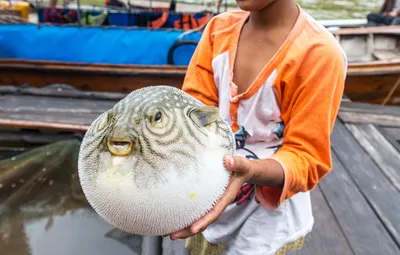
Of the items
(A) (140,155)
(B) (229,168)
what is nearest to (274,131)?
(B) (229,168)

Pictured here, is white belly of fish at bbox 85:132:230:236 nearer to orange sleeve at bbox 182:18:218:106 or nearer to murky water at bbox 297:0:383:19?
orange sleeve at bbox 182:18:218:106

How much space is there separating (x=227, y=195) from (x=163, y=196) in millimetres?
155

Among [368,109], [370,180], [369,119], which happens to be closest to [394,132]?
[369,119]

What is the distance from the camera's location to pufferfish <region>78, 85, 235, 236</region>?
63cm

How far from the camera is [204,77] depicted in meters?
1.08

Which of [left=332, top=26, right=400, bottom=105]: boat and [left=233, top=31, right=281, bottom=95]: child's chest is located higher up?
[left=233, top=31, right=281, bottom=95]: child's chest

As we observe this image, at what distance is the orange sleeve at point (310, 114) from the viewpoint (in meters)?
0.87

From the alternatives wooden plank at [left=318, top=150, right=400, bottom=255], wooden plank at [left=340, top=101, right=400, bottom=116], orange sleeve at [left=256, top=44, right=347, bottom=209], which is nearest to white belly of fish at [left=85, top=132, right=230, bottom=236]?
orange sleeve at [left=256, top=44, right=347, bottom=209]

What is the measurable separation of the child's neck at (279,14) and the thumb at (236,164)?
402mm

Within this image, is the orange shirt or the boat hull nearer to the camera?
the orange shirt

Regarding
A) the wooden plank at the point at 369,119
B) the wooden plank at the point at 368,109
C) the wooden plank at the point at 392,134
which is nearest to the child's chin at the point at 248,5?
the wooden plank at the point at 392,134

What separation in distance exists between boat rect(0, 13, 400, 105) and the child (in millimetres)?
2273

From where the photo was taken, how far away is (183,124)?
696 mm

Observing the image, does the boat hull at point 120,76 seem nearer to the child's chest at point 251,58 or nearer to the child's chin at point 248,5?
the child's chest at point 251,58
